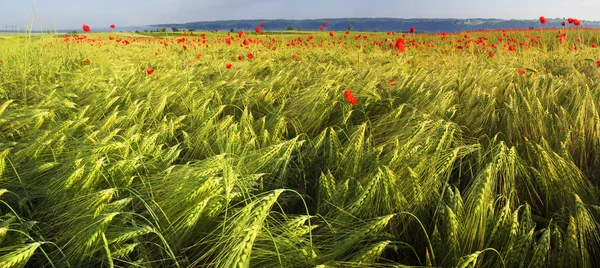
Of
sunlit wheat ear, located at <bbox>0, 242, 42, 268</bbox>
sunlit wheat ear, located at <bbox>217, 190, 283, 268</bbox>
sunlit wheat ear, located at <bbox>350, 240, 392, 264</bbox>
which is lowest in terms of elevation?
sunlit wheat ear, located at <bbox>350, 240, 392, 264</bbox>

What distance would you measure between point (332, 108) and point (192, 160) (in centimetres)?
97

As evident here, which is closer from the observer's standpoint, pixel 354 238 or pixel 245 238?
pixel 245 238

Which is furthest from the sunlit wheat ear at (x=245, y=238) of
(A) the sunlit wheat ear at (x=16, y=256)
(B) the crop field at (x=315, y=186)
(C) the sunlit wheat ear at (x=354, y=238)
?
(A) the sunlit wheat ear at (x=16, y=256)

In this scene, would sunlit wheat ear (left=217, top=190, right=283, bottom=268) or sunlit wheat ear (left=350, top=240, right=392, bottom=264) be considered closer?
sunlit wheat ear (left=217, top=190, right=283, bottom=268)

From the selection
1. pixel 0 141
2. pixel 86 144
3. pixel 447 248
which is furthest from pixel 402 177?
pixel 0 141

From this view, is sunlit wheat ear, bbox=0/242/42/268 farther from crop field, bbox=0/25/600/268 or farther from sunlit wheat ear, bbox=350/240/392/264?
sunlit wheat ear, bbox=350/240/392/264

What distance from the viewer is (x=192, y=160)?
177 centimetres

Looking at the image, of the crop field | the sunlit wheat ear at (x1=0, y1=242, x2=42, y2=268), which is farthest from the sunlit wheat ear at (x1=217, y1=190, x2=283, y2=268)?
the sunlit wheat ear at (x1=0, y1=242, x2=42, y2=268)

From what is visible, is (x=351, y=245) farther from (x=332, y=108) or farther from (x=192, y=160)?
(x=332, y=108)

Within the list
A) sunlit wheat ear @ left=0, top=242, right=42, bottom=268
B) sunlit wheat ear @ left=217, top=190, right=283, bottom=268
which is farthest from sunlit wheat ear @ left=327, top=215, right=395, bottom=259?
sunlit wheat ear @ left=0, top=242, right=42, bottom=268

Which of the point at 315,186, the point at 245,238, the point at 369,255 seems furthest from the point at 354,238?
the point at 315,186

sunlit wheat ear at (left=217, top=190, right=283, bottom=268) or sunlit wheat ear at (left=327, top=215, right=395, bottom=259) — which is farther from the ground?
sunlit wheat ear at (left=217, top=190, right=283, bottom=268)

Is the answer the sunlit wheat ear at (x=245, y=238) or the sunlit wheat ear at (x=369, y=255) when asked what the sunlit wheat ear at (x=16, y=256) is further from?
the sunlit wheat ear at (x=369, y=255)

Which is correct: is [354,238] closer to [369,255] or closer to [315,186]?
[369,255]
